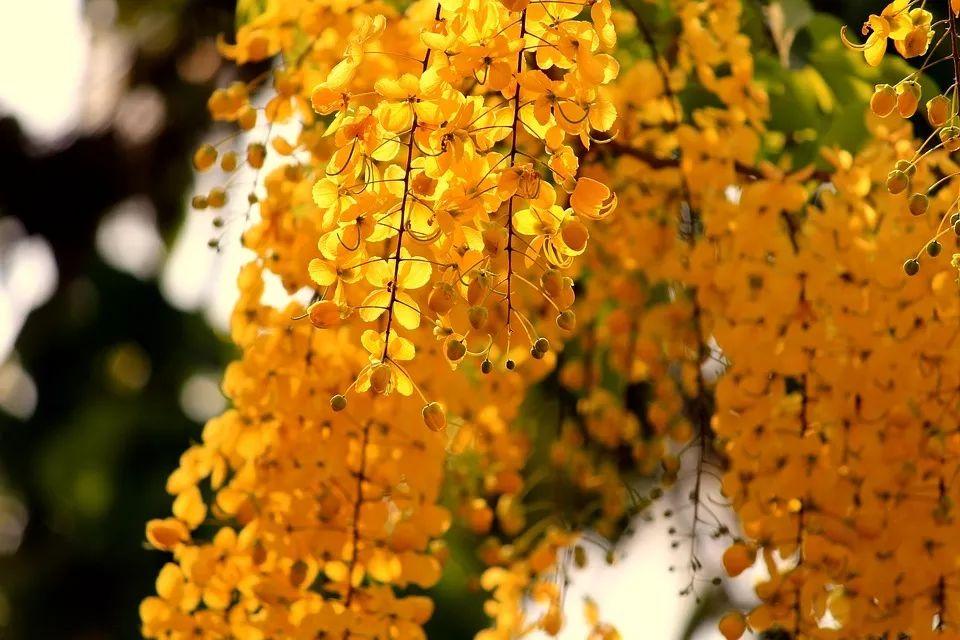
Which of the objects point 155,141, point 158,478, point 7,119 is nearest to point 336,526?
point 158,478

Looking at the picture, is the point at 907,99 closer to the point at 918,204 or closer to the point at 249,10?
the point at 918,204

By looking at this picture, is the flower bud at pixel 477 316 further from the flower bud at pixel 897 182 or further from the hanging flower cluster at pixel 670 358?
the flower bud at pixel 897 182

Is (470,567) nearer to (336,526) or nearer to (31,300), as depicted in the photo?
(336,526)

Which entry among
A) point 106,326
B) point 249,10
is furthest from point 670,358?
point 106,326

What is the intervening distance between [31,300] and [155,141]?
14.2 inches

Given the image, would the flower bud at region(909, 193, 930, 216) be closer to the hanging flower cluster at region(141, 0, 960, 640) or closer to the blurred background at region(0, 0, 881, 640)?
the hanging flower cluster at region(141, 0, 960, 640)

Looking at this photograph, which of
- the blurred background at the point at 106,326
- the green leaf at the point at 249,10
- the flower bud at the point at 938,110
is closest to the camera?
the flower bud at the point at 938,110

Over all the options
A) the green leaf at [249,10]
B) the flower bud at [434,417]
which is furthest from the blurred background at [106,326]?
the flower bud at [434,417]

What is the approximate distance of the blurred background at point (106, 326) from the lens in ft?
6.27

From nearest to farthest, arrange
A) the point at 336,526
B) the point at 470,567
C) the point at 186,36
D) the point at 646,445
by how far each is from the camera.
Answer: the point at 336,526 → the point at 646,445 → the point at 470,567 → the point at 186,36

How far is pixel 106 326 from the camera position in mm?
2150

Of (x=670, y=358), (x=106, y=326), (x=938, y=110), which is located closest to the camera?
(x=938, y=110)

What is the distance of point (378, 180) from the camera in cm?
72

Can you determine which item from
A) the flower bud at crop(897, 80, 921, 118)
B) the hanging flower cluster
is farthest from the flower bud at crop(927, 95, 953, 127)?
the hanging flower cluster
